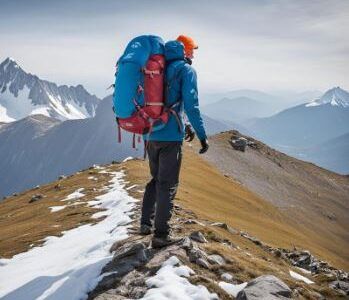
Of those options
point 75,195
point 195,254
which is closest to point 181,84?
point 195,254

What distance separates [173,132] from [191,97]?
1.32 meters

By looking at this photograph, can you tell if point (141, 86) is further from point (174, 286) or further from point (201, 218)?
point (201, 218)

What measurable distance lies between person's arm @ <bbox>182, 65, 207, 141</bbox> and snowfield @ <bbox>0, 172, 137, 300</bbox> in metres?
4.92

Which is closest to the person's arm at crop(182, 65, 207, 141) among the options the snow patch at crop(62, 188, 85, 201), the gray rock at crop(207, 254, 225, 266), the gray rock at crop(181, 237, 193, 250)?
the gray rock at crop(181, 237, 193, 250)

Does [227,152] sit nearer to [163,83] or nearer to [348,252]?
[348,252]

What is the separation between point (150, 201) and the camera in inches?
615

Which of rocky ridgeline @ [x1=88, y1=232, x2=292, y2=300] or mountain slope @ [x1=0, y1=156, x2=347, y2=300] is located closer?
rocky ridgeline @ [x1=88, y1=232, x2=292, y2=300]

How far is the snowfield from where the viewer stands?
43.4 feet

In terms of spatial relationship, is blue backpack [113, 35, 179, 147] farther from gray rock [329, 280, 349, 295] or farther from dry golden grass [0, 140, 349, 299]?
gray rock [329, 280, 349, 295]

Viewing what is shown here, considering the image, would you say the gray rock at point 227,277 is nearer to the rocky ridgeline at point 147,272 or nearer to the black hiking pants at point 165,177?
the rocky ridgeline at point 147,272

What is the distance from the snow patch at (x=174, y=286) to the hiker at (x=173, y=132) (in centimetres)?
156

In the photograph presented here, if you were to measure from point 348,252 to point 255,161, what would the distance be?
113ft

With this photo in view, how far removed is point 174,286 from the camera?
12.0 metres

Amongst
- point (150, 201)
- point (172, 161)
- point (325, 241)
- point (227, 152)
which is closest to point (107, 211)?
point (150, 201)
